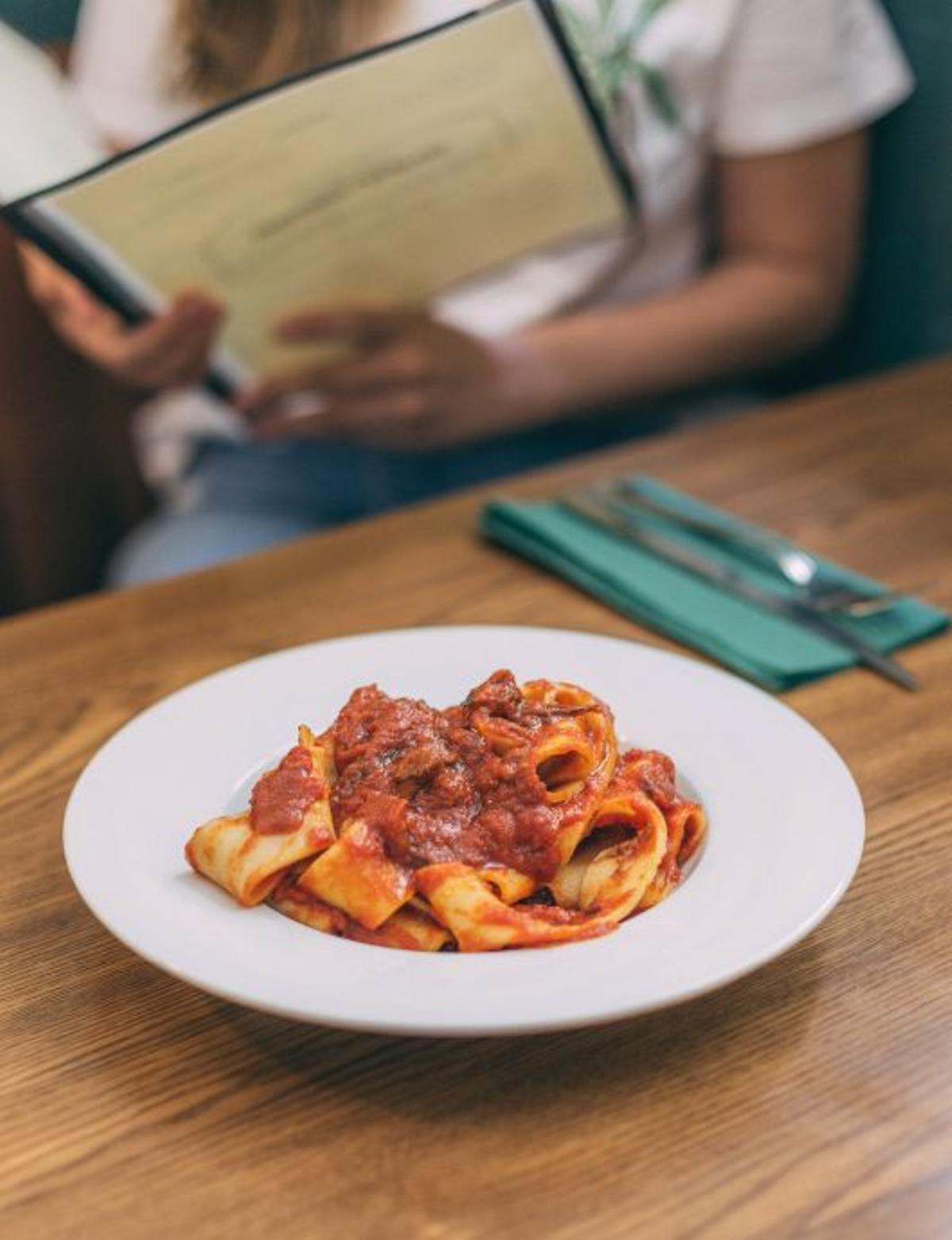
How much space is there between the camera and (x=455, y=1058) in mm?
625

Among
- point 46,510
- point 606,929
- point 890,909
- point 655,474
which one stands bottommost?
point 46,510

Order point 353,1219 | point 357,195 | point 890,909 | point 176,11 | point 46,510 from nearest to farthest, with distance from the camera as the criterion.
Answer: point 353,1219 → point 890,909 → point 357,195 → point 176,11 → point 46,510

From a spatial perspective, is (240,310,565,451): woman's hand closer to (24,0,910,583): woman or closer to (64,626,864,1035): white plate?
(24,0,910,583): woman

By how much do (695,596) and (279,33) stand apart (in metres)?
0.92

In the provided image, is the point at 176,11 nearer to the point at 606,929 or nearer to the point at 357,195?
the point at 357,195

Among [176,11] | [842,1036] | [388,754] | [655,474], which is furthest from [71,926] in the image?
[176,11]

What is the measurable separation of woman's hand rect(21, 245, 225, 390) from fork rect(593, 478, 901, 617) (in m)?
0.46

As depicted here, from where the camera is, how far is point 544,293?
1.75m

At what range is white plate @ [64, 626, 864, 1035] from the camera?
578mm

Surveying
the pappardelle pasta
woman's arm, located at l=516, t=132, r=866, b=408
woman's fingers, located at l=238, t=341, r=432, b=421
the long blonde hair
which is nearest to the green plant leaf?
woman's arm, located at l=516, t=132, r=866, b=408

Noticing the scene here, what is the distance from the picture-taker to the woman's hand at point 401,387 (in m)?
1.50

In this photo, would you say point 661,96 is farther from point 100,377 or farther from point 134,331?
point 100,377

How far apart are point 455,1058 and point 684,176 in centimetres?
136

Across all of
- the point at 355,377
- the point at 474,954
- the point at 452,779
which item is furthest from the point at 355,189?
the point at 474,954
